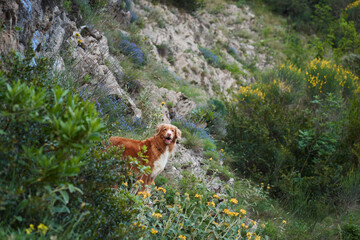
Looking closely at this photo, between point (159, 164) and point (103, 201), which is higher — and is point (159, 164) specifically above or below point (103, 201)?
below

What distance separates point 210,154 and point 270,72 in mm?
5491

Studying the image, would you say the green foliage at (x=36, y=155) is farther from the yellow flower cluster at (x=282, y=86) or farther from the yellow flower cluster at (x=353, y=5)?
the yellow flower cluster at (x=353, y=5)

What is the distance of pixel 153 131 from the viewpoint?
5.54 m

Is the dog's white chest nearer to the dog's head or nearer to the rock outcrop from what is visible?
the dog's head

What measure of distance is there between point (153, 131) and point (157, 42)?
5.54 meters

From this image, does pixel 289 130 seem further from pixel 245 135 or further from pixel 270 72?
pixel 270 72

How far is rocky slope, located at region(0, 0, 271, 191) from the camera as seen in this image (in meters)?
4.11

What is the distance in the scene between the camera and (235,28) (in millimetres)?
15688

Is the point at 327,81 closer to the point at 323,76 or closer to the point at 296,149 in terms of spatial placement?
the point at 323,76

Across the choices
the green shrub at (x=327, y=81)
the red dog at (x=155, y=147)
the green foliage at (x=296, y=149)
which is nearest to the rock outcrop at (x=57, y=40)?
the red dog at (x=155, y=147)

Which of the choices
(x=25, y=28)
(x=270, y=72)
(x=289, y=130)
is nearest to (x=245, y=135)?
(x=289, y=130)

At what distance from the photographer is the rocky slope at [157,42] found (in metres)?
4.11

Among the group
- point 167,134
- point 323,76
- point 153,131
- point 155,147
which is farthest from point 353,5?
point 155,147

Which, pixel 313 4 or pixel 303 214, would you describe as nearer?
pixel 303 214
